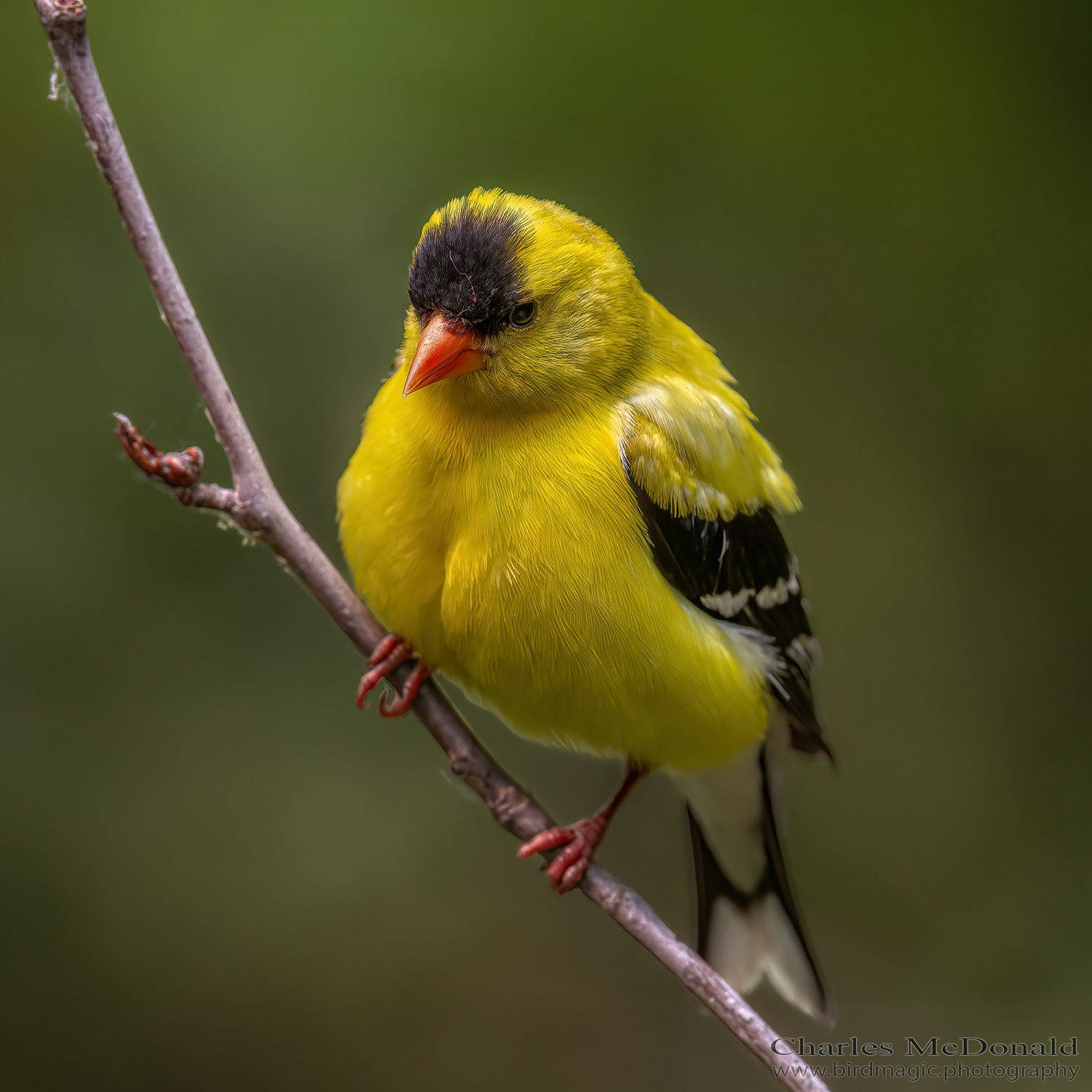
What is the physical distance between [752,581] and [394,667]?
30.9 inches

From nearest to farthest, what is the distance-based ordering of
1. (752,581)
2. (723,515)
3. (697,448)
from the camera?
(697,448) → (723,515) → (752,581)

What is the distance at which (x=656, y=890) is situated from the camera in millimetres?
3691

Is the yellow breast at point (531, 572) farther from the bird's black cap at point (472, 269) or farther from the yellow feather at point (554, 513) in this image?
the bird's black cap at point (472, 269)

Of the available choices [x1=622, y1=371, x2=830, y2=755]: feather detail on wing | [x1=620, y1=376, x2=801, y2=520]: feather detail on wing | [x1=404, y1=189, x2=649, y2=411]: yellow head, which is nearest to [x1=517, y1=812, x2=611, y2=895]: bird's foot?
[x1=622, y1=371, x2=830, y2=755]: feather detail on wing

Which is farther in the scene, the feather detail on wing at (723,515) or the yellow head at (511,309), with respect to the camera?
the feather detail on wing at (723,515)

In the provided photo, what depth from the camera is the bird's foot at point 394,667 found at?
6.91 ft

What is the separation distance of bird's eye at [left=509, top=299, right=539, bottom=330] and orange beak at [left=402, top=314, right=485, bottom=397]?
8cm

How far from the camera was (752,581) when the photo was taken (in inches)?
91.4

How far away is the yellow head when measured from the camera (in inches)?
72.3

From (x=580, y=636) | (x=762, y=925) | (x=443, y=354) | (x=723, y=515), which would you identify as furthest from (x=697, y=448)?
(x=762, y=925)

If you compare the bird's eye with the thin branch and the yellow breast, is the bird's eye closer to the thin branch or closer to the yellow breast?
the yellow breast

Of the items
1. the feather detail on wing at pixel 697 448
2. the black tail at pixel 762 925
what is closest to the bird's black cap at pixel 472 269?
the feather detail on wing at pixel 697 448

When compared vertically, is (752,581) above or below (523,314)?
below

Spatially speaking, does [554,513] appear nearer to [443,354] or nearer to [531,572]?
[531,572]
